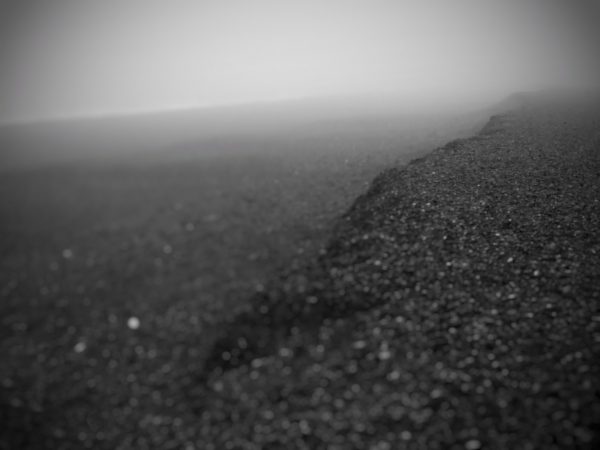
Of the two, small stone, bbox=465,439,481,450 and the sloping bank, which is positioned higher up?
the sloping bank

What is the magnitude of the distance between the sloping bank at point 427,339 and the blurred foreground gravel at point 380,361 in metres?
0.06

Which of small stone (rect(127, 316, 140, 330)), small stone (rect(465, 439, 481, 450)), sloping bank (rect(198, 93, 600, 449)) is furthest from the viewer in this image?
small stone (rect(127, 316, 140, 330))

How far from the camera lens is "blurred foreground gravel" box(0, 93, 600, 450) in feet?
35.6

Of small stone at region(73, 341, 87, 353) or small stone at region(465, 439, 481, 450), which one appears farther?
small stone at region(73, 341, 87, 353)

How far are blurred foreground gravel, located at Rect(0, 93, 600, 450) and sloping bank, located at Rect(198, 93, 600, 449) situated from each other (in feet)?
0.20

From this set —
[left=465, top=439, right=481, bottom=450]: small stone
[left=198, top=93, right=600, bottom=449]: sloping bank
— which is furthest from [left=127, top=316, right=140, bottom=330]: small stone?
[left=465, top=439, right=481, bottom=450]: small stone

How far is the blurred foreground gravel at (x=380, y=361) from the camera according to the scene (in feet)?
35.6

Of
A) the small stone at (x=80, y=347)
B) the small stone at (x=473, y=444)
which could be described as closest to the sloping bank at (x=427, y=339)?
the small stone at (x=473, y=444)

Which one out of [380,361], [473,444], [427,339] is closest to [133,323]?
A: [380,361]

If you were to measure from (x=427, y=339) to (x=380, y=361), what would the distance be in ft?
7.92

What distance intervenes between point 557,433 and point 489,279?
777cm

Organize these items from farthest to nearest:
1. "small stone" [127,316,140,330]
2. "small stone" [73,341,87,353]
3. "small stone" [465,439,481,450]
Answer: "small stone" [127,316,140,330] < "small stone" [73,341,87,353] < "small stone" [465,439,481,450]

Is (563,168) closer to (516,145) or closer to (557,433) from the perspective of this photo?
→ (516,145)

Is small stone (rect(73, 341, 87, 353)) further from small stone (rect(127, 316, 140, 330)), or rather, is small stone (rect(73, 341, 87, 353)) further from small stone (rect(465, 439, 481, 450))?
small stone (rect(465, 439, 481, 450))
